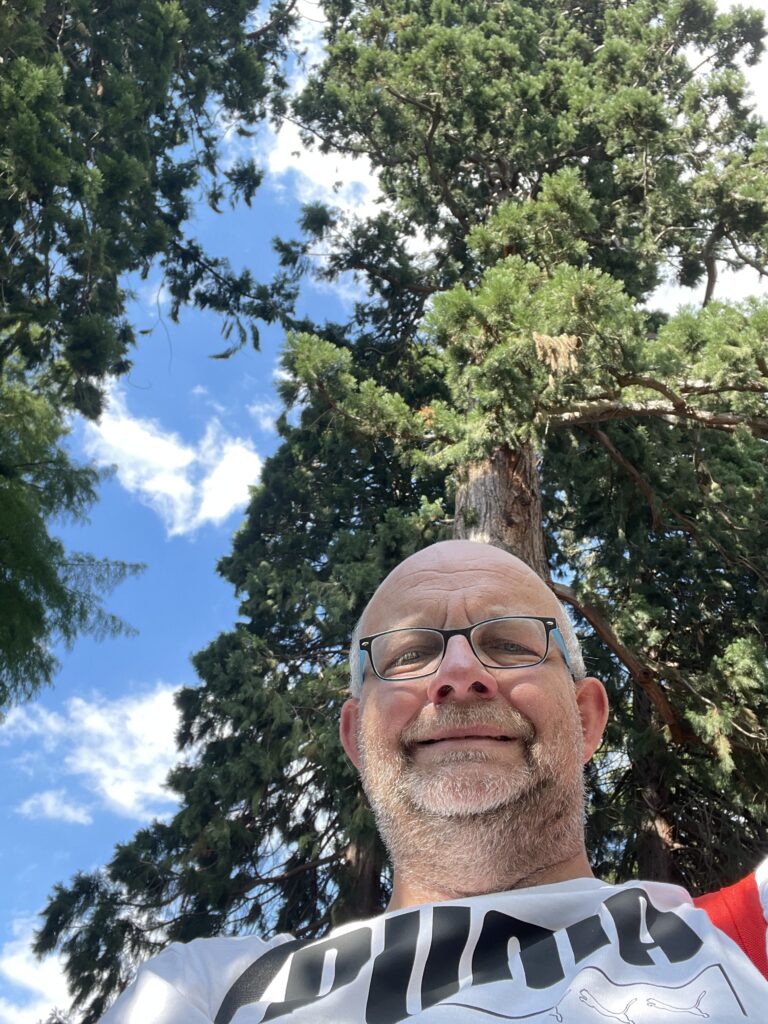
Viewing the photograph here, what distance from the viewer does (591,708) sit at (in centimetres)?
220

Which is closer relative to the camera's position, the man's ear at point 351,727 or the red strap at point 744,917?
the red strap at point 744,917

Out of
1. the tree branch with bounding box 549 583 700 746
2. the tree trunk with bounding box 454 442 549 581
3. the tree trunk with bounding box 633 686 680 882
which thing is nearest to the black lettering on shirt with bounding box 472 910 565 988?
the tree trunk with bounding box 454 442 549 581

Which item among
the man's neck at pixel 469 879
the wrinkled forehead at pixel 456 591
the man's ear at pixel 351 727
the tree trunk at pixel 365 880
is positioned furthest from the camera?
the tree trunk at pixel 365 880

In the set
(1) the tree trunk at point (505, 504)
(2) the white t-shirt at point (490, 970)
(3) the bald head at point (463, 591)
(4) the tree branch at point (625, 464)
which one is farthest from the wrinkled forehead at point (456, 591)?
(4) the tree branch at point (625, 464)

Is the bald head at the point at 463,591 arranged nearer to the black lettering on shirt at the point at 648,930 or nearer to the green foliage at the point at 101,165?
the black lettering on shirt at the point at 648,930

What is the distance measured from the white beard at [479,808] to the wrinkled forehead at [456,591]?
28 cm

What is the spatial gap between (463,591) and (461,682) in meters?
0.30

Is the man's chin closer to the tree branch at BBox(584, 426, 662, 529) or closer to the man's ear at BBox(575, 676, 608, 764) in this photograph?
the man's ear at BBox(575, 676, 608, 764)

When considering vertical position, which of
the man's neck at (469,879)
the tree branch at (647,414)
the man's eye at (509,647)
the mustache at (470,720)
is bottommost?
the man's neck at (469,879)

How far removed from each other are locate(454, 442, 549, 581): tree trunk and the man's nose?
3471mm

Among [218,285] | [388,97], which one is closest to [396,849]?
[388,97]

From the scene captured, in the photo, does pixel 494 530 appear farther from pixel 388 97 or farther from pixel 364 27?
pixel 364 27

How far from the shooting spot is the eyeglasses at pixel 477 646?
1986mm

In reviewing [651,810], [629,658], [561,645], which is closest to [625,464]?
[629,658]
